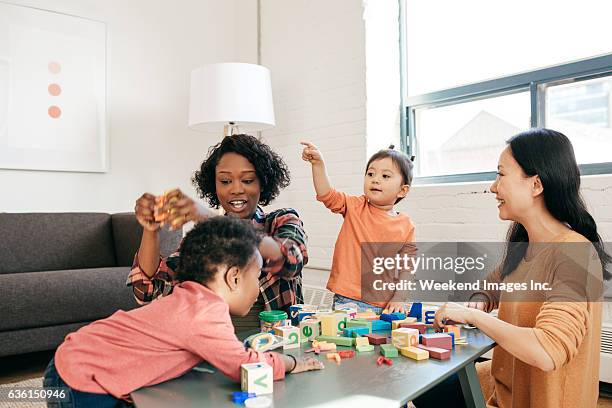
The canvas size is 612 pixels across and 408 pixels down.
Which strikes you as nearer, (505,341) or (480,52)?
(505,341)

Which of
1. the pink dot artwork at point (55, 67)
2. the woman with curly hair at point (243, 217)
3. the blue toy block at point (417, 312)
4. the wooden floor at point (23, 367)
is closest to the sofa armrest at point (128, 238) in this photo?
the wooden floor at point (23, 367)

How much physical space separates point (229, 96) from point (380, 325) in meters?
2.08

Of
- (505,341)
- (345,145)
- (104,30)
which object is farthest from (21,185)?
(505,341)

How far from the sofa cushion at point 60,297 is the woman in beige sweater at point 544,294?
1.93 metres

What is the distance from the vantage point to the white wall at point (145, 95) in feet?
11.2

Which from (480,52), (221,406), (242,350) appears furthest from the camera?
(480,52)

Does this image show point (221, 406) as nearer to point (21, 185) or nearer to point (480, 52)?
point (480, 52)

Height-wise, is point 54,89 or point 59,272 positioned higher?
point 54,89

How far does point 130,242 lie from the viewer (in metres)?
3.21

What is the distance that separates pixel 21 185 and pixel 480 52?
2857 mm

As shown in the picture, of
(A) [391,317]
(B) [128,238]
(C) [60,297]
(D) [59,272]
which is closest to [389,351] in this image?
(A) [391,317]

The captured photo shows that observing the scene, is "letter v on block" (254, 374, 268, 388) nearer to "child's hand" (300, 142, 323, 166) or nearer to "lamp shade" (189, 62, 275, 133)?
"child's hand" (300, 142, 323, 166)

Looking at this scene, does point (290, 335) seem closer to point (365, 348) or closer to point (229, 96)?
point (365, 348)

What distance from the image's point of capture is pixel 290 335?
47.6 inches
